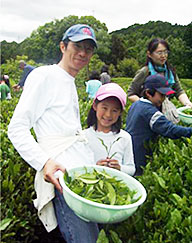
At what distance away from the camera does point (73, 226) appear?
1.61 m

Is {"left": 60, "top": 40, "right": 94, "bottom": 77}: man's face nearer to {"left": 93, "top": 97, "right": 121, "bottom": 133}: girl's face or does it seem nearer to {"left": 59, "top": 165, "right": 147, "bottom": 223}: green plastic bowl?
{"left": 93, "top": 97, "right": 121, "bottom": 133}: girl's face

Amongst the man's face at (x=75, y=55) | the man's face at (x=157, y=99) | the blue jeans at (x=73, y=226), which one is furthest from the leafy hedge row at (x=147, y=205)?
the man's face at (x=75, y=55)

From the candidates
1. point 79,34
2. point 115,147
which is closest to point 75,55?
point 79,34

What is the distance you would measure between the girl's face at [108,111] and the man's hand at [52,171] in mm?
608

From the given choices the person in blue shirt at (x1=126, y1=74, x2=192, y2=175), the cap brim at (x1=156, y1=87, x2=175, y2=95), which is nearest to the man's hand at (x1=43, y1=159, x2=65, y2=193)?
the person in blue shirt at (x1=126, y1=74, x2=192, y2=175)

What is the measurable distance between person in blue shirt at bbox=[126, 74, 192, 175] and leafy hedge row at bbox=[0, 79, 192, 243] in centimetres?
15

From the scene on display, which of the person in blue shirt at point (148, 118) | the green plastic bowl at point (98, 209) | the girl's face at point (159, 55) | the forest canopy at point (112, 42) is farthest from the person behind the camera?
the forest canopy at point (112, 42)

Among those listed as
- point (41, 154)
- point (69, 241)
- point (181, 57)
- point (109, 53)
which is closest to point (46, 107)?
point (41, 154)

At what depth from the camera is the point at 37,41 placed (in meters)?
39.2

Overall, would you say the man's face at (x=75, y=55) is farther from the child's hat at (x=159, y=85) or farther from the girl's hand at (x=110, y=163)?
the child's hat at (x=159, y=85)

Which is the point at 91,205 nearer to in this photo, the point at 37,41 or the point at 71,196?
the point at 71,196

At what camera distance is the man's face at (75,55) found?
1.81m

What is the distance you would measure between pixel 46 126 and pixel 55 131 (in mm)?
58

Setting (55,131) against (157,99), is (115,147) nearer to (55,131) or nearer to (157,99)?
(55,131)
